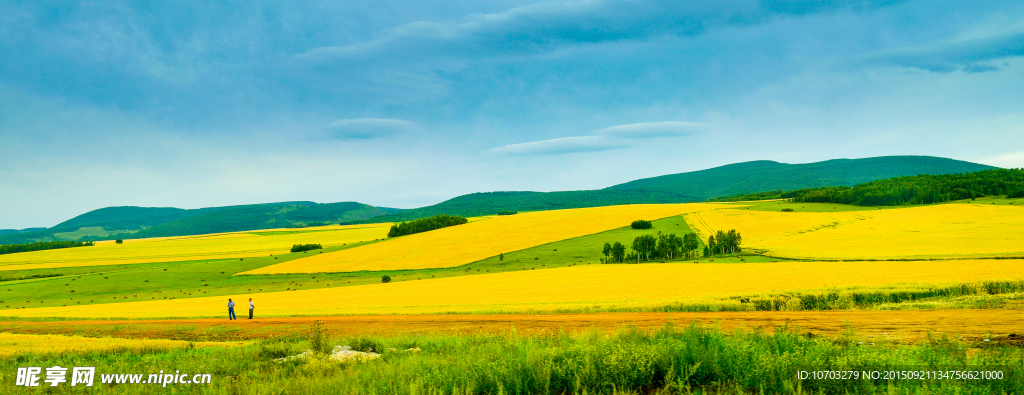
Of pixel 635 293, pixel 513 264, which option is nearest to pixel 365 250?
pixel 513 264

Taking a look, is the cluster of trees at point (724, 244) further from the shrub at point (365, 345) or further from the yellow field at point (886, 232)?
the shrub at point (365, 345)

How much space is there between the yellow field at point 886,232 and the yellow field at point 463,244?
69.0 ft

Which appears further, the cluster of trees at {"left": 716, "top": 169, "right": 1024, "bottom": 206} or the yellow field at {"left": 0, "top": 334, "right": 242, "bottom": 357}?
the cluster of trees at {"left": 716, "top": 169, "right": 1024, "bottom": 206}

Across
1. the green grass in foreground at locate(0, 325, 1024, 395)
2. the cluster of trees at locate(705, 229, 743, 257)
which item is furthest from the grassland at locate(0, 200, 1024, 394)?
the cluster of trees at locate(705, 229, 743, 257)

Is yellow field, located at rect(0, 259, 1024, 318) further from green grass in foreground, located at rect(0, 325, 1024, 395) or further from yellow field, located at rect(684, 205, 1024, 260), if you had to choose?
green grass in foreground, located at rect(0, 325, 1024, 395)

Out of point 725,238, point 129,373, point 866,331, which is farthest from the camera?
point 725,238

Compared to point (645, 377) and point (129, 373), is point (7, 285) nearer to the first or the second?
point (129, 373)

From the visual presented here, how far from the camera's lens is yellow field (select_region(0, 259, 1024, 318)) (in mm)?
24641

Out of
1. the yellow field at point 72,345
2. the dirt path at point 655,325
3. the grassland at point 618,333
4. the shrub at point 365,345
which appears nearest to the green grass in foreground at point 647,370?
the grassland at point 618,333

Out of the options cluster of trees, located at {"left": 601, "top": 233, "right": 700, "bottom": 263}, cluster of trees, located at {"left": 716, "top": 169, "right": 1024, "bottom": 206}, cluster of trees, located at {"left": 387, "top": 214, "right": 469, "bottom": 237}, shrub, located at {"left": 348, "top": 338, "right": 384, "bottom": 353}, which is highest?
cluster of trees, located at {"left": 716, "top": 169, "right": 1024, "bottom": 206}

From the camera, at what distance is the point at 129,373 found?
10531 millimetres

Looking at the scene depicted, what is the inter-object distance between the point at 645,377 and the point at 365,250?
8446cm

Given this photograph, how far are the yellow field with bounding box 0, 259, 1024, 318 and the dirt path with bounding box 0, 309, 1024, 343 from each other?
4.37m

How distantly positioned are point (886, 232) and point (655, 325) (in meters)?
61.0
